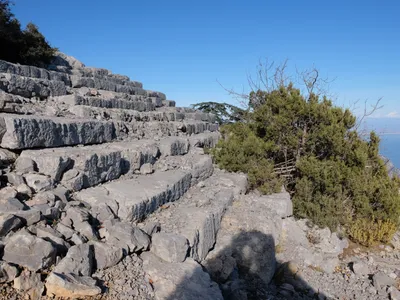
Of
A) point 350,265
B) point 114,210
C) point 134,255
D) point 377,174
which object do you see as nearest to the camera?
point 134,255

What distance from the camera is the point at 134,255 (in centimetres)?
316

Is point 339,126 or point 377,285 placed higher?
point 339,126

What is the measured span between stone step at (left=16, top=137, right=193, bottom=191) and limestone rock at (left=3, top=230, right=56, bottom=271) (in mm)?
1291

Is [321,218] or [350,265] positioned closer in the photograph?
[350,265]

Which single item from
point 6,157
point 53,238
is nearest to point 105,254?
point 53,238

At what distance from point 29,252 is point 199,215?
2289 mm

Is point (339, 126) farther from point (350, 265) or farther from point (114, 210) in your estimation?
point (114, 210)

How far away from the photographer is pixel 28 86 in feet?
18.2

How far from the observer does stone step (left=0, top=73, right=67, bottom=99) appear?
5.22 metres

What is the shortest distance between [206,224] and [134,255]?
124 cm

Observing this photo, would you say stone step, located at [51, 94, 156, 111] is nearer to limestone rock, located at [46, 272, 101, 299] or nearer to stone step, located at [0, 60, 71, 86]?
stone step, located at [0, 60, 71, 86]

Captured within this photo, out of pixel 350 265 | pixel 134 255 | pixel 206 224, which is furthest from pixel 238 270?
pixel 350 265

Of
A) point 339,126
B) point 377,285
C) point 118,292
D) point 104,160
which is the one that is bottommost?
point 377,285

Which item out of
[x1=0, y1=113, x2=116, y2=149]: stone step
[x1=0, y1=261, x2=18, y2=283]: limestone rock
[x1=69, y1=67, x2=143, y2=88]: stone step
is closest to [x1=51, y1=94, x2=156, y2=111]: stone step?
[x1=0, y1=113, x2=116, y2=149]: stone step
